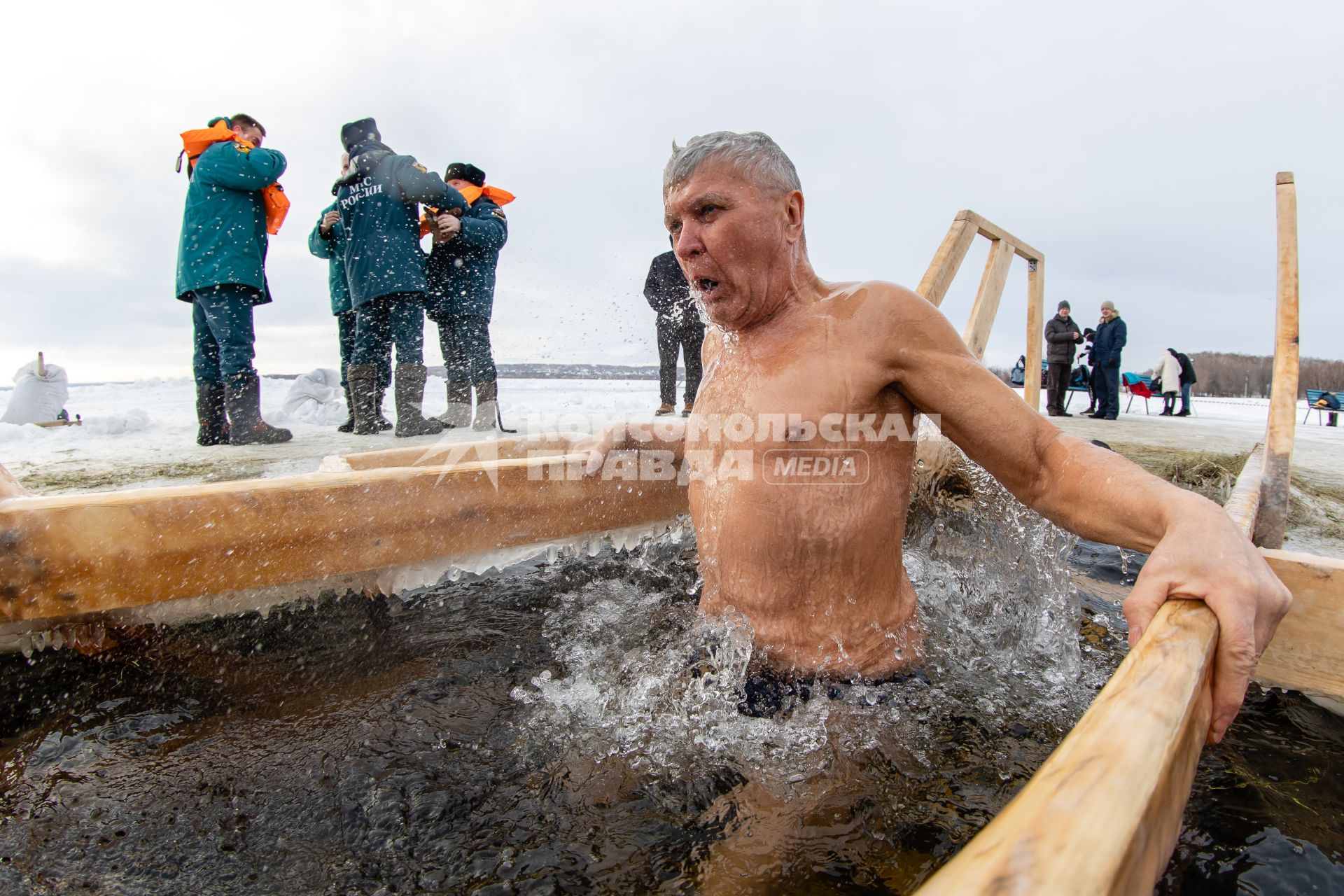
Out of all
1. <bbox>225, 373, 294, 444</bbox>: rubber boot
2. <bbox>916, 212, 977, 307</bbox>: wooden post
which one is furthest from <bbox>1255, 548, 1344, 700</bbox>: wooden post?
<bbox>225, 373, 294, 444</bbox>: rubber boot

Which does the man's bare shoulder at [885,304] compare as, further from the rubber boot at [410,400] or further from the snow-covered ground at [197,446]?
the rubber boot at [410,400]

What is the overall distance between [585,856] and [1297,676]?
58.2 inches

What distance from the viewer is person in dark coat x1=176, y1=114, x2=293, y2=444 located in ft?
14.4

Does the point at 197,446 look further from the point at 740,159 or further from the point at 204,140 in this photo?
the point at 740,159

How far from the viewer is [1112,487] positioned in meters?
1.08

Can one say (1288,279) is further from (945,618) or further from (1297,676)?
(945,618)

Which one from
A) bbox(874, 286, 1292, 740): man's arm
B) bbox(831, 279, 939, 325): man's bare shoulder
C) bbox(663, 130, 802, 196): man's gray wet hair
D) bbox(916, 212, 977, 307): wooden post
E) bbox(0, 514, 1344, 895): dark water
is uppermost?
bbox(916, 212, 977, 307): wooden post

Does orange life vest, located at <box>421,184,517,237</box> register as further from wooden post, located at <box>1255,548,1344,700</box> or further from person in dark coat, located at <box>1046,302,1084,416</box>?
person in dark coat, located at <box>1046,302,1084,416</box>

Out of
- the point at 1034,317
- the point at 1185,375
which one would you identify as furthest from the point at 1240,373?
the point at 1034,317

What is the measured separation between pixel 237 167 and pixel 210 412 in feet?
5.61

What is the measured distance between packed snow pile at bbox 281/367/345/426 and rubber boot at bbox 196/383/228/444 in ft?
6.27

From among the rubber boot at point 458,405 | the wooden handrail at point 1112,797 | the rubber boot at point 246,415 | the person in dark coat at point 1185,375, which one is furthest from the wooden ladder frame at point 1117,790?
the person in dark coat at point 1185,375

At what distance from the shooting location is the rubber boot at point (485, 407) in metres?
5.59

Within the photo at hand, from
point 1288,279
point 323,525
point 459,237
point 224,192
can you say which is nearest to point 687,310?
point 459,237
